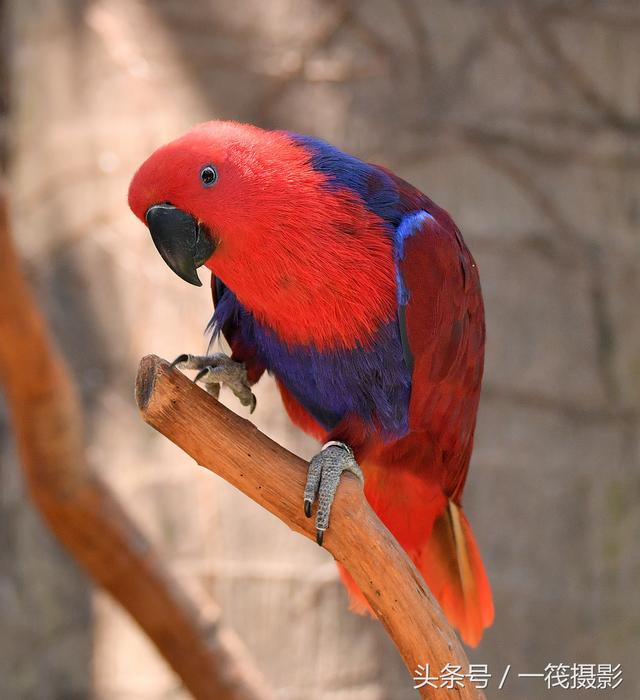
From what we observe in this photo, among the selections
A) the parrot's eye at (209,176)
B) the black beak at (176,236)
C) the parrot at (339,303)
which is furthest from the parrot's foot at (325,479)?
the parrot's eye at (209,176)

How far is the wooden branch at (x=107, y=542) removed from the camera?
229cm

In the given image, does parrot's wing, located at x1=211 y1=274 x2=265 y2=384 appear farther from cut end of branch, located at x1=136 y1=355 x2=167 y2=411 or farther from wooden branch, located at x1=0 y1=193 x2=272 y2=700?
wooden branch, located at x1=0 y1=193 x2=272 y2=700

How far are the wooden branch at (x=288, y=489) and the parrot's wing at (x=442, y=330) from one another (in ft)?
0.78

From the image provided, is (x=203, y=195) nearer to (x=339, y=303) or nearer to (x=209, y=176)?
(x=209, y=176)

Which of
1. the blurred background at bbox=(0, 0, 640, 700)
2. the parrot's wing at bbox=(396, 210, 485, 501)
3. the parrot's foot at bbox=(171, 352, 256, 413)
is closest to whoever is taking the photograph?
the parrot's wing at bbox=(396, 210, 485, 501)

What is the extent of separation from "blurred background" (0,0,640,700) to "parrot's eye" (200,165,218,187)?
4.07 ft

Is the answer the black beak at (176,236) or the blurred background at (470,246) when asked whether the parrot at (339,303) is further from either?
the blurred background at (470,246)

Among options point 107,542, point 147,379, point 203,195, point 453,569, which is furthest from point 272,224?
point 107,542

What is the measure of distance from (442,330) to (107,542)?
1171 mm

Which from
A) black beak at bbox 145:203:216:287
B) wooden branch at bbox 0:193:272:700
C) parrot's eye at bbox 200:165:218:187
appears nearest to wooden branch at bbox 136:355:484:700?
black beak at bbox 145:203:216:287

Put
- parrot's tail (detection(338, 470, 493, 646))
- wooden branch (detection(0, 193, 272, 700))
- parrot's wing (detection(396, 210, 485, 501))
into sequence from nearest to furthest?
1. parrot's wing (detection(396, 210, 485, 501))
2. parrot's tail (detection(338, 470, 493, 646))
3. wooden branch (detection(0, 193, 272, 700))

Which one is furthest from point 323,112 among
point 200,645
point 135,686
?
point 135,686

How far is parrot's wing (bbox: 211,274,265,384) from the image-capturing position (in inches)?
64.8

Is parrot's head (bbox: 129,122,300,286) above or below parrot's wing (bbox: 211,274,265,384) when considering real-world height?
above
